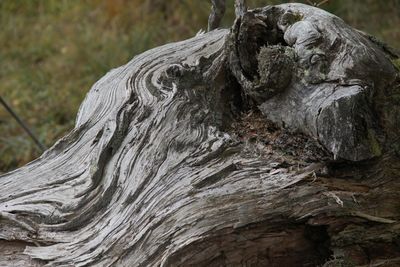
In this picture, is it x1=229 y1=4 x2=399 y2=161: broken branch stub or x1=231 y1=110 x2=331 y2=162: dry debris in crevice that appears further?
x1=231 y1=110 x2=331 y2=162: dry debris in crevice

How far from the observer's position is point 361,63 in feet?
8.24

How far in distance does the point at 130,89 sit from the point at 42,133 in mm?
2872

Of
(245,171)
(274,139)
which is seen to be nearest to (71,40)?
(274,139)

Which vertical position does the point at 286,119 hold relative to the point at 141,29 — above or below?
below

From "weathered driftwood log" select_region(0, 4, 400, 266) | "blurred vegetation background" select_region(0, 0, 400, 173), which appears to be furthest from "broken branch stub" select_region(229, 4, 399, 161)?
"blurred vegetation background" select_region(0, 0, 400, 173)

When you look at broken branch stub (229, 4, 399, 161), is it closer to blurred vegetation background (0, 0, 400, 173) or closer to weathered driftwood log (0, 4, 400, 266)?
weathered driftwood log (0, 4, 400, 266)

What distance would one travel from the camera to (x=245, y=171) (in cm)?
252

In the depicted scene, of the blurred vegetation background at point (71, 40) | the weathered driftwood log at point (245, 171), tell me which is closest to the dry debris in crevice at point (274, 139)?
the weathered driftwood log at point (245, 171)

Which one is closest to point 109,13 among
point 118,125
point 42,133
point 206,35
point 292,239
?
point 42,133

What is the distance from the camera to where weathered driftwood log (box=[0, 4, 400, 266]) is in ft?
7.96

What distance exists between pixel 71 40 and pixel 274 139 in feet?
14.9

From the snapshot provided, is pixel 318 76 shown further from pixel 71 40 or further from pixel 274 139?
pixel 71 40

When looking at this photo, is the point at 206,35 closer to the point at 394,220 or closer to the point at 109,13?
the point at 394,220

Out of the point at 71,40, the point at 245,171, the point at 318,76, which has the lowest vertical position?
the point at 245,171
